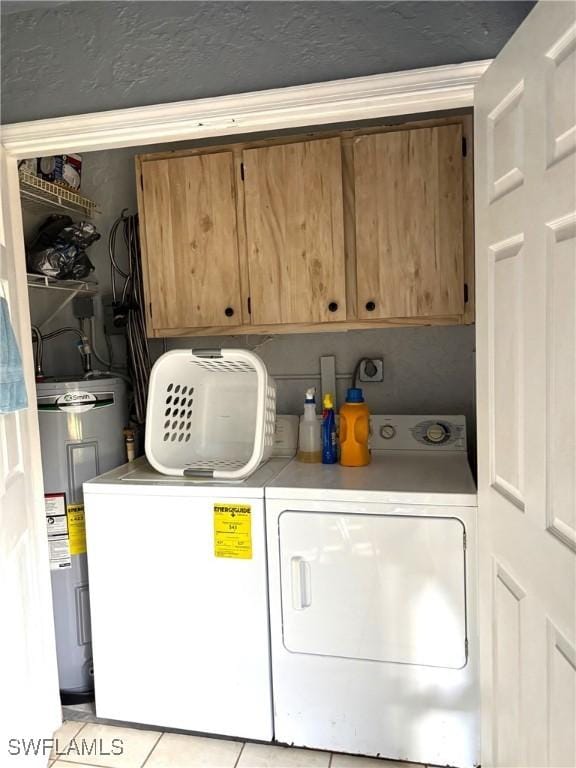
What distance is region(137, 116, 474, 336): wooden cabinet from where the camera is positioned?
1982 mm

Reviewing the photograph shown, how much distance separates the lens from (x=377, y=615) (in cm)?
173

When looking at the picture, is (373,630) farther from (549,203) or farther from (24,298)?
(24,298)

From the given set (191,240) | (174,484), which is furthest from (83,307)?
(174,484)

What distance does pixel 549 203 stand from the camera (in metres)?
1.05

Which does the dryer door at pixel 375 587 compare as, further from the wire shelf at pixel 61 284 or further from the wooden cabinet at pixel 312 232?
the wire shelf at pixel 61 284

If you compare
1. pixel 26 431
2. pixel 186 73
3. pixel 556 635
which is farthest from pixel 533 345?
pixel 26 431

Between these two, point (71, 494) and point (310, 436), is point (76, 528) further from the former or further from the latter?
point (310, 436)

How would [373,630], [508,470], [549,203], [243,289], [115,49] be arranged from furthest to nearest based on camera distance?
1. [243,289]
2. [373,630]
3. [115,49]
4. [508,470]
5. [549,203]

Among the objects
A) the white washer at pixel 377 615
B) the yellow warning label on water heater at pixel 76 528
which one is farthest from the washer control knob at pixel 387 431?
the yellow warning label on water heater at pixel 76 528

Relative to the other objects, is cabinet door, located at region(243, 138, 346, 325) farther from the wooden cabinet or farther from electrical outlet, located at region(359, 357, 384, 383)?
electrical outlet, located at region(359, 357, 384, 383)

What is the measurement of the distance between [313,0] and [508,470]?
4.47ft

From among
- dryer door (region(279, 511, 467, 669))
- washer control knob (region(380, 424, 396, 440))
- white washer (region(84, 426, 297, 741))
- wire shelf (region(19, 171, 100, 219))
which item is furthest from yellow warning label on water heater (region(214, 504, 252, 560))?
wire shelf (region(19, 171, 100, 219))

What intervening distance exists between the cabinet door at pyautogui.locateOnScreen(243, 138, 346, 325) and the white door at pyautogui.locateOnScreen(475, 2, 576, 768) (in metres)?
0.74

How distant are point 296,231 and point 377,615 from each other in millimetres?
1455
